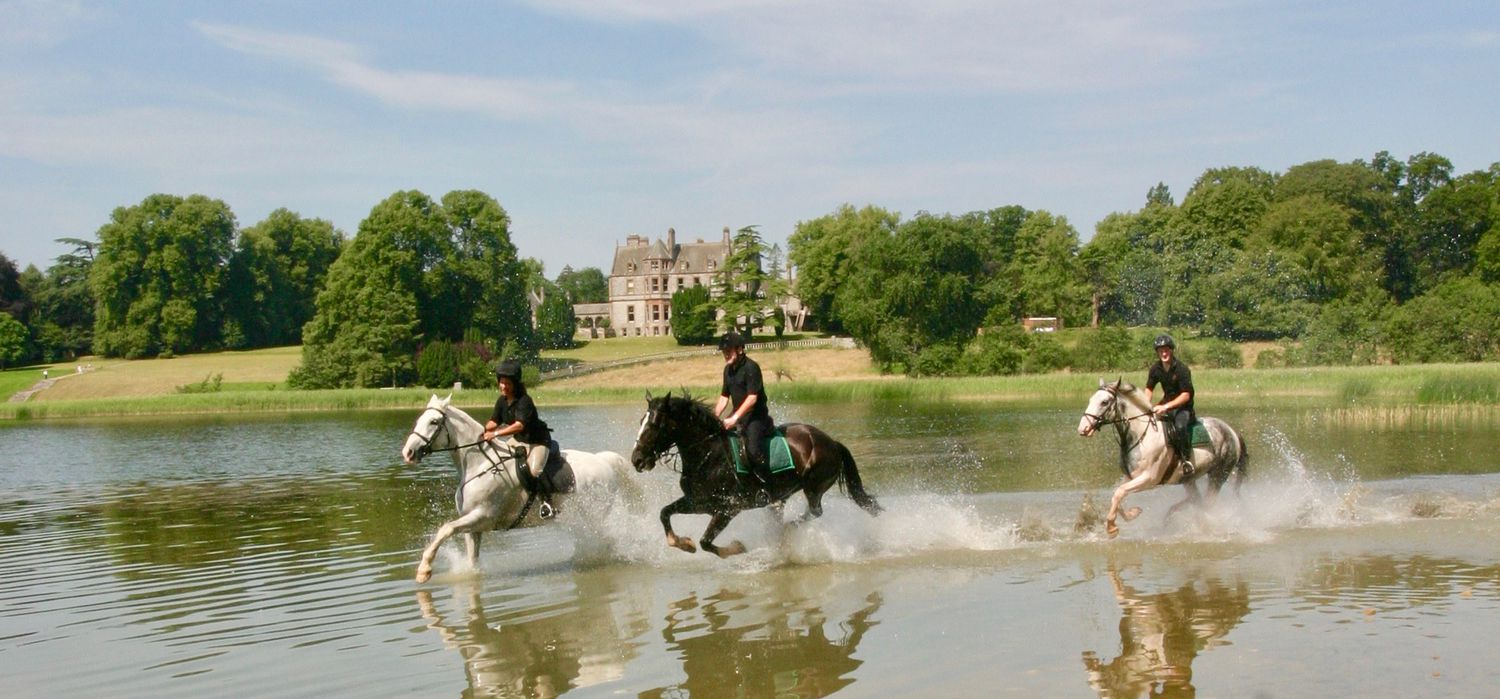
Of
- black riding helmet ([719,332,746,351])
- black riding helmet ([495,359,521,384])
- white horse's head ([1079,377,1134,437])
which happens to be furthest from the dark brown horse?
white horse's head ([1079,377,1134,437])

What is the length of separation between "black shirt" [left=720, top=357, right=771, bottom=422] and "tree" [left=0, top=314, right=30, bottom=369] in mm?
110044

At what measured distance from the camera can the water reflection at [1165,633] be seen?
8633mm

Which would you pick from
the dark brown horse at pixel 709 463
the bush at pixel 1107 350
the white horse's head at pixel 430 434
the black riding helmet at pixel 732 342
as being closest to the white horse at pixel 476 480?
the white horse's head at pixel 430 434

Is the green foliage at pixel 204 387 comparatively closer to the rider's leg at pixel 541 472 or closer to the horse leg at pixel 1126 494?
the rider's leg at pixel 541 472

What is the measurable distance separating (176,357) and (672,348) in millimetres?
43294

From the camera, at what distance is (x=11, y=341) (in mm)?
104875

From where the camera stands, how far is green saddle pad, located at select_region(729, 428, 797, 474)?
44.4 feet

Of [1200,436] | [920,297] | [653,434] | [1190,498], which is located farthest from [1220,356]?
[653,434]

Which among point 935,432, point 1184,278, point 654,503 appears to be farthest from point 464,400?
point 654,503

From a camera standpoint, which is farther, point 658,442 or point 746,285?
point 746,285

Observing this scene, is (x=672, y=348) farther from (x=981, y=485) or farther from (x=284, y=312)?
(x=981, y=485)

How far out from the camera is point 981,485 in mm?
21969

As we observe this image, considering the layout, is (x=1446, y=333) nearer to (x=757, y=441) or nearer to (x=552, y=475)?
(x=757, y=441)

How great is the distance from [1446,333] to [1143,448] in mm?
58348
